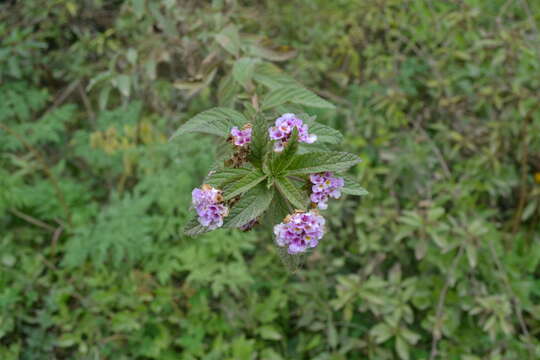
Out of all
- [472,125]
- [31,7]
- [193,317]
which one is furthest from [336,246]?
[31,7]

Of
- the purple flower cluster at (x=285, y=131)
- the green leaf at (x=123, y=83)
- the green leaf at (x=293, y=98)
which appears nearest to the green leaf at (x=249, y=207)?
the purple flower cluster at (x=285, y=131)

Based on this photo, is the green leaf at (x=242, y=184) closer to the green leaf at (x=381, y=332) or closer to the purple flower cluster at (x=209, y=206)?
the purple flower cluster at (x=209, y=206)

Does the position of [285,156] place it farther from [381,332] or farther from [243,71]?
[381,332]

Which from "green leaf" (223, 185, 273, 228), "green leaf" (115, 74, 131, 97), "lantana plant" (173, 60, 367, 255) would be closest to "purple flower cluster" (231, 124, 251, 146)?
"lantana plant" (173, 60, 367, 255)

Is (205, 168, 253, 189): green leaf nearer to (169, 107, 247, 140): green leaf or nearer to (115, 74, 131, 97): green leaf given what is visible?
(169, 107, 247, 140): green leaf

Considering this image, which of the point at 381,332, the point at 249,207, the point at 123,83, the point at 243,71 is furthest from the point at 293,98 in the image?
the point at 381,332
